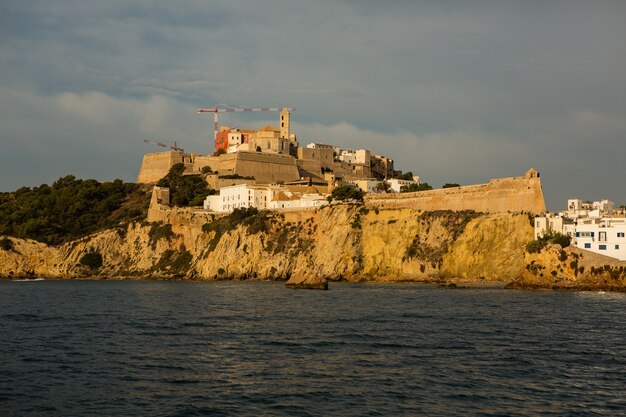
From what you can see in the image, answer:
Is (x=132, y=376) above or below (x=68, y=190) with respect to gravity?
below

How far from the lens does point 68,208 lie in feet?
376

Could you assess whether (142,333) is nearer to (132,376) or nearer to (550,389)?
(132,376)

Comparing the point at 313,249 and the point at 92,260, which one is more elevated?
the point at 313,249

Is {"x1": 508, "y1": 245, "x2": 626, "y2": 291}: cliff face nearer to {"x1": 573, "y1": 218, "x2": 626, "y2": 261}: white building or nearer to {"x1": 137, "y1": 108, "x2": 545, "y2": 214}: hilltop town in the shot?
{"x1": 573, "y1": 218, "x2": 626, "y2": 261}: white building

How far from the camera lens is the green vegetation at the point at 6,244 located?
101 metres

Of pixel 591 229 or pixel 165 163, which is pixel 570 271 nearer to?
pixel 591 229

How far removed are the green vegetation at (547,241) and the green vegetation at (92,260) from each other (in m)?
57.9

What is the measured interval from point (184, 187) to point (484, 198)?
48.7 metres

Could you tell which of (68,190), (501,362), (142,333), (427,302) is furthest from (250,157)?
(501,362)

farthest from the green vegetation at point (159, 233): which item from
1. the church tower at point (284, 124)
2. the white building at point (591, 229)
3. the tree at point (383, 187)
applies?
the white building at point (591, 229)

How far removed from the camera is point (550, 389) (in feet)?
80.1

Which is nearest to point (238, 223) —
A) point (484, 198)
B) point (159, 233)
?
point (159, 233)

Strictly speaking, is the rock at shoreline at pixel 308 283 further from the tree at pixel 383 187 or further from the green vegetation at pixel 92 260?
the tree at pixel 383 187

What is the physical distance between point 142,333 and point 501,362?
17861mm
